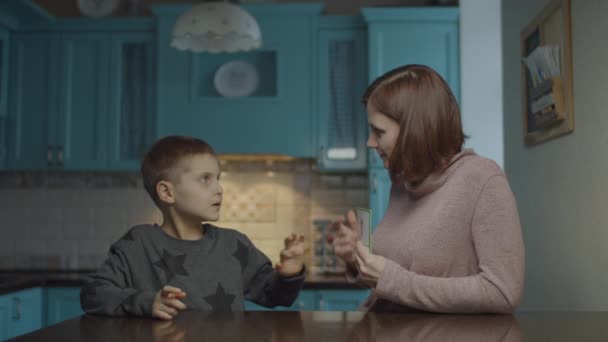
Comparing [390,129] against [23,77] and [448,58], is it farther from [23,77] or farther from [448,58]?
[23,77]

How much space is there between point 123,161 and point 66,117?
44 cm

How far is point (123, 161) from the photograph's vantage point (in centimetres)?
376

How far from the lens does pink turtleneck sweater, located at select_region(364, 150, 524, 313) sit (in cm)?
124

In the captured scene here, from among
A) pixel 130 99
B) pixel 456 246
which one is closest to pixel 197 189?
pixel 456 246

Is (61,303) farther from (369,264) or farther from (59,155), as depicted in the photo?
(369,264)

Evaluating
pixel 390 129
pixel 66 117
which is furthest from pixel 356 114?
pixel 390 129

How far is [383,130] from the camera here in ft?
4.74

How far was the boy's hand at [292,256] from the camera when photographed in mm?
1538

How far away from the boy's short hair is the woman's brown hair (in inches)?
21.4

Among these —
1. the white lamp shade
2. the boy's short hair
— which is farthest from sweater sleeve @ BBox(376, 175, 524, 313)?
the white lamp shade

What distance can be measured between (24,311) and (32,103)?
4.13 feet

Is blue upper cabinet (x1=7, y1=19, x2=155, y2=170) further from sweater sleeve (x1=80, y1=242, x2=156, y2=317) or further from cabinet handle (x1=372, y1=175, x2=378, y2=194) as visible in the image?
sweater sleeve (x1=80, y1=242, x2=156, y2=317)

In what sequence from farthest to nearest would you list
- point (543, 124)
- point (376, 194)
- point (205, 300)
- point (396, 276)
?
1. point (376, 194)
2. point (543, 124)
3. point (205, 300)
4. point (396, 276)

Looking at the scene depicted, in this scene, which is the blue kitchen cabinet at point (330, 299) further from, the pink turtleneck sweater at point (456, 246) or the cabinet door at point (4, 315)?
the pink turtleneck sweater at point (456, 246)
